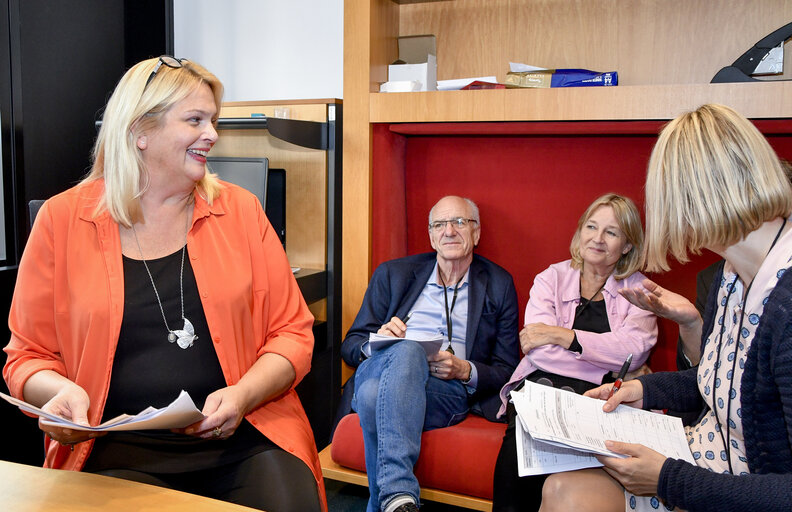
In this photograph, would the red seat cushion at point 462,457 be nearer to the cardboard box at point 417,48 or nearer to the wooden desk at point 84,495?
the wooden desk at point 84,495

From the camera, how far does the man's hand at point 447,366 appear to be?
84.7 inches

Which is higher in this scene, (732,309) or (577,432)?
(732,309)

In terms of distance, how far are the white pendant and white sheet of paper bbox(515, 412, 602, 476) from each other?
0.76 m

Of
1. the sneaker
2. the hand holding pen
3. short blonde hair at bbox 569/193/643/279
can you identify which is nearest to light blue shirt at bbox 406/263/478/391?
the hand holding pen

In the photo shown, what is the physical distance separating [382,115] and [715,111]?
1.47 m

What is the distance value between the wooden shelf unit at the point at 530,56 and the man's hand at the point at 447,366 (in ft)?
1.93

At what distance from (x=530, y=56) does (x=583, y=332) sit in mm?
1205

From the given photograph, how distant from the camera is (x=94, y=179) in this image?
5.26 ft

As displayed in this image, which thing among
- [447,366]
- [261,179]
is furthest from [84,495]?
[261,179]

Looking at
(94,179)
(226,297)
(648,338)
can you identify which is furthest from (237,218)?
(648,338)

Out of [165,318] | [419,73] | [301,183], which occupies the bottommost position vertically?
[165,318]

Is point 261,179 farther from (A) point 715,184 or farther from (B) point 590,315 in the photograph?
(A) point 715,184

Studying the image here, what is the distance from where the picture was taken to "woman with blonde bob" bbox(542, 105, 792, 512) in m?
1.17

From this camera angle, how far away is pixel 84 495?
44.0 inches
